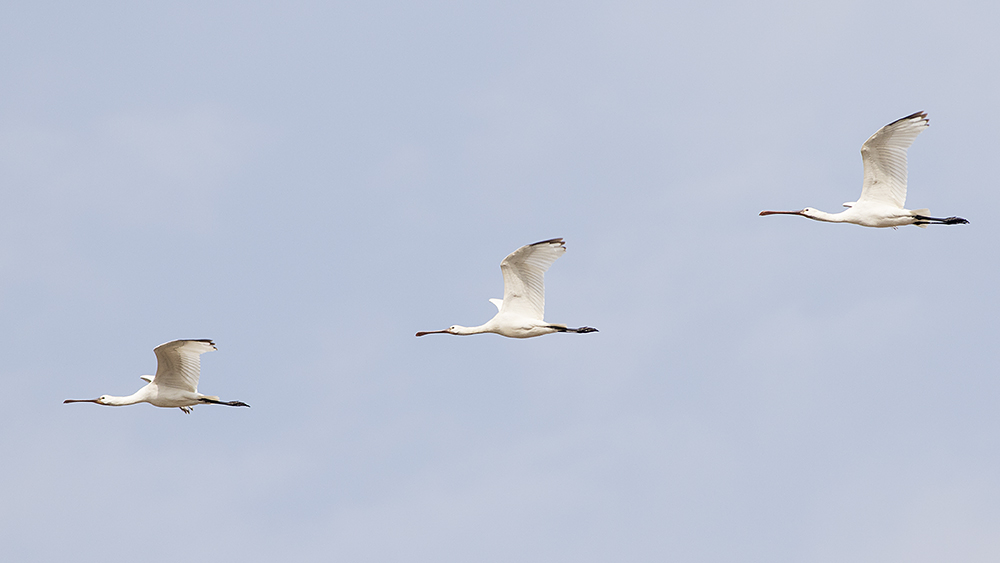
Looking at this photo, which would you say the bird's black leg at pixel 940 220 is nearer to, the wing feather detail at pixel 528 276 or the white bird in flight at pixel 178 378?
the wing feather detail at pixel 528 276

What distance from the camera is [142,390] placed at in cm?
3862

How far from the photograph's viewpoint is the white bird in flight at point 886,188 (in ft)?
123

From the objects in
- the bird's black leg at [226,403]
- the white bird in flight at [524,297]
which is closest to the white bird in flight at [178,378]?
the bird's black leg at [226,403]

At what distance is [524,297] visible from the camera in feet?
125

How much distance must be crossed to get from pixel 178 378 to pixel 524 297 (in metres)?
7.00

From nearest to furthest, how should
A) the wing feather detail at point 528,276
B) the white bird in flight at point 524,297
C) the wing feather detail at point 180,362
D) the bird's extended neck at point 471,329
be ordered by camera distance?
the wing feather detail at point 180,362
the wing feather detail at point 528,276
the white bird in flight at point 524,297
the bird's extended neck at point 471,329

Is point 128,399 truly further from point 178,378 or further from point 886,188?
point 886,188

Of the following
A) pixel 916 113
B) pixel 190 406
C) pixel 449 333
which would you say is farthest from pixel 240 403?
pixel 916 113

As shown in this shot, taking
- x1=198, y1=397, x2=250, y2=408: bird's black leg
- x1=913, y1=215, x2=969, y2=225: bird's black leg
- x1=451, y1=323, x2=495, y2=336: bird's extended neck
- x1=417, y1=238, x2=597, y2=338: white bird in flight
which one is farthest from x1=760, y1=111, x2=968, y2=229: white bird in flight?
x1=198, y1=397, x2=250, y2=408: bird's black leg

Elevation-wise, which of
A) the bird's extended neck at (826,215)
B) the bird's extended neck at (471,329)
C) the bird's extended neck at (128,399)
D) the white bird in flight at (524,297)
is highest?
the bird's extended neck at (826,215)

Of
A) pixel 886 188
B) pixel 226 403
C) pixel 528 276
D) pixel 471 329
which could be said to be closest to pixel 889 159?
pixel 886 188

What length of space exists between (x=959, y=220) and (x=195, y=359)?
15.3 metres

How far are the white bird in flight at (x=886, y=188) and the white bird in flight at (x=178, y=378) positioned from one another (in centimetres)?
1299

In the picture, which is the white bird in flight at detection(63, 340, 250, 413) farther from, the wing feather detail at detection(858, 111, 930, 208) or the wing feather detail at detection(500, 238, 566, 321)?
the wing feather detail at detection(858, 111, 930, 208)
